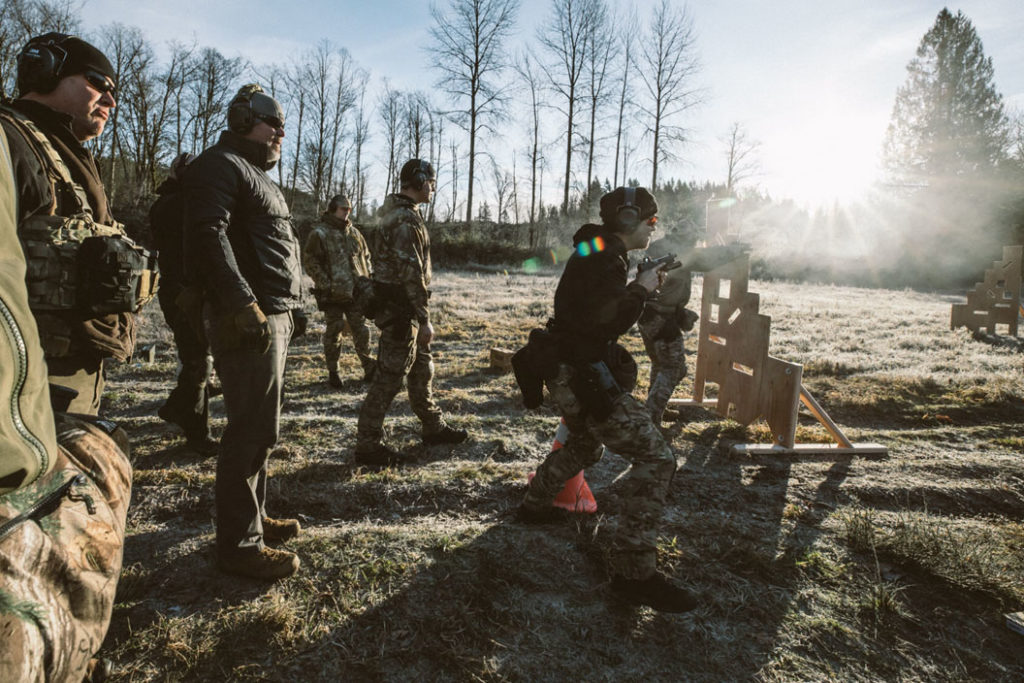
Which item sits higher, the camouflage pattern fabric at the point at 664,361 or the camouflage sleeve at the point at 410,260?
the camouflage sleeve at the point at 410,260

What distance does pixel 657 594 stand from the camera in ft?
9.02

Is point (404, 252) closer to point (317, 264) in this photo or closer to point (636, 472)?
point (636, 472)

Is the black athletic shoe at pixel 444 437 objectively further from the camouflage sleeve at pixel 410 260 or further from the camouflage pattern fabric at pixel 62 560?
the camouflage pattern fabric at pixel 62 560

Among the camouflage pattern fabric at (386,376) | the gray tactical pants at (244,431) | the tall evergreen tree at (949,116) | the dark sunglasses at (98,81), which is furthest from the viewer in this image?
the tall evergreen tree at (949,116)

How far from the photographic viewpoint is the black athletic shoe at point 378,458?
4.50m

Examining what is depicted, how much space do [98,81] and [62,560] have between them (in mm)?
2138

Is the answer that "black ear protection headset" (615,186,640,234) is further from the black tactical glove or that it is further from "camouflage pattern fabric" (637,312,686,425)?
"camouflage pattern fabric" (637,312,686,425)

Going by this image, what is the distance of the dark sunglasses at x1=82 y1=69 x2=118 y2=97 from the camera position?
2238 mm

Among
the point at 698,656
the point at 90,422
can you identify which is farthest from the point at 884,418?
the point at 90,422

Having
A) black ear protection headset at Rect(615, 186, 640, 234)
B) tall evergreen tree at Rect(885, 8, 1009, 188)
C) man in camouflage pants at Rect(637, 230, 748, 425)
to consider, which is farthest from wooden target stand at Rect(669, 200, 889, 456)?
tall evergreen tree at Rect(885, 8, 1009, 188)

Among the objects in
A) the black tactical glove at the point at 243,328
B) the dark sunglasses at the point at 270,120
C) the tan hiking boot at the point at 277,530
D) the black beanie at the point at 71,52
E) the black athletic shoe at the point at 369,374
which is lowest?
the tan hiking boot at the point at 277,530

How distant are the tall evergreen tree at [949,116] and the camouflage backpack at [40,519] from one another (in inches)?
1613

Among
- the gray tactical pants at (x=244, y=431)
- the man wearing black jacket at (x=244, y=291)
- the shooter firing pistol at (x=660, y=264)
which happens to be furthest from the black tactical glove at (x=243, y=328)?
the shooter firing pistol at (x=660, y=264)

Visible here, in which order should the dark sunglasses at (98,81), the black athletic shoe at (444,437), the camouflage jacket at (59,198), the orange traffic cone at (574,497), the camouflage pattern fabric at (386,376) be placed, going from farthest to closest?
the black athletic shoe at (444,437), the camouflage pattern fabric at (386,376), the orange traffic cone at (574,497), the dark sunglasses at (98,81), the camouflage jacket at (59,198)
